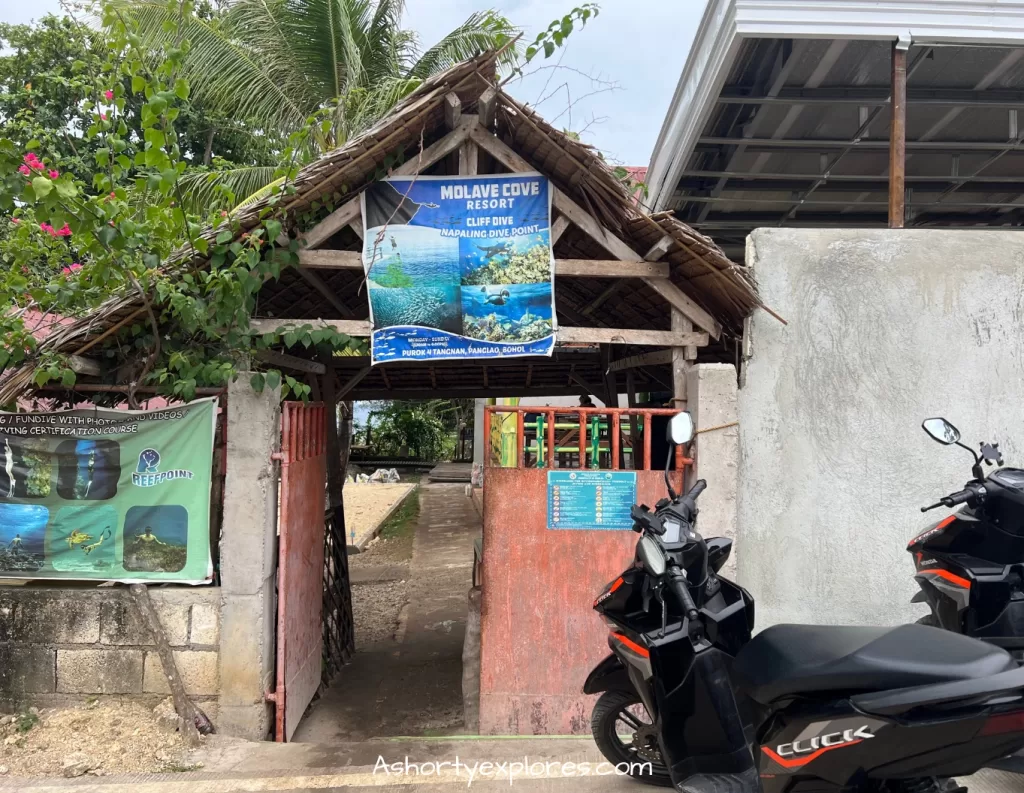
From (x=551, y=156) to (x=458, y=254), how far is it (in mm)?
841

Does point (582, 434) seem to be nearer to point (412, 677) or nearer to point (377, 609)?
point (412, 677)

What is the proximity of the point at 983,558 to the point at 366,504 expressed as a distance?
45.7ft

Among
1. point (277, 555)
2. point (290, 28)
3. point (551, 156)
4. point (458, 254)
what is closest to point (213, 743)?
point (277, 555)

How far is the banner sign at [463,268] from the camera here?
479cm

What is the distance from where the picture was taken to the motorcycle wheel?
3.68 metres

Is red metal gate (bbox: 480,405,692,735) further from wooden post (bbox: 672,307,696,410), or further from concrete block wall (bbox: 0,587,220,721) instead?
concrete block wall (bbox: 0,587,220,721)

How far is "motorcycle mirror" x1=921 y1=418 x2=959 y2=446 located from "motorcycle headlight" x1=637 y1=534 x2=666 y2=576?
186 centimetres

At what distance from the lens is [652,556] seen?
2.87 meters

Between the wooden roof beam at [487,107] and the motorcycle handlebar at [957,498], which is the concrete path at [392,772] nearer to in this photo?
the motorcycle handlebar at [957,498]

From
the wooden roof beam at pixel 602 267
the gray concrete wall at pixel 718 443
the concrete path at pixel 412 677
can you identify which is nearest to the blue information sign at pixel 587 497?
the gray concrete wall at pixel 718 443

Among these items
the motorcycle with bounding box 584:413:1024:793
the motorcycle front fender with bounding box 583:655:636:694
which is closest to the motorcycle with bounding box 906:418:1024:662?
the motorcycle with bounding box 584:413:1024:793

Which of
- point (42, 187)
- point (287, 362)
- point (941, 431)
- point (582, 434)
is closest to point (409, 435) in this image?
point (287, 362)

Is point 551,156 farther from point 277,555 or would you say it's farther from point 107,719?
point 107,719

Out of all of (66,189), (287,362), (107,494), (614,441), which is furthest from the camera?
(287,362)
